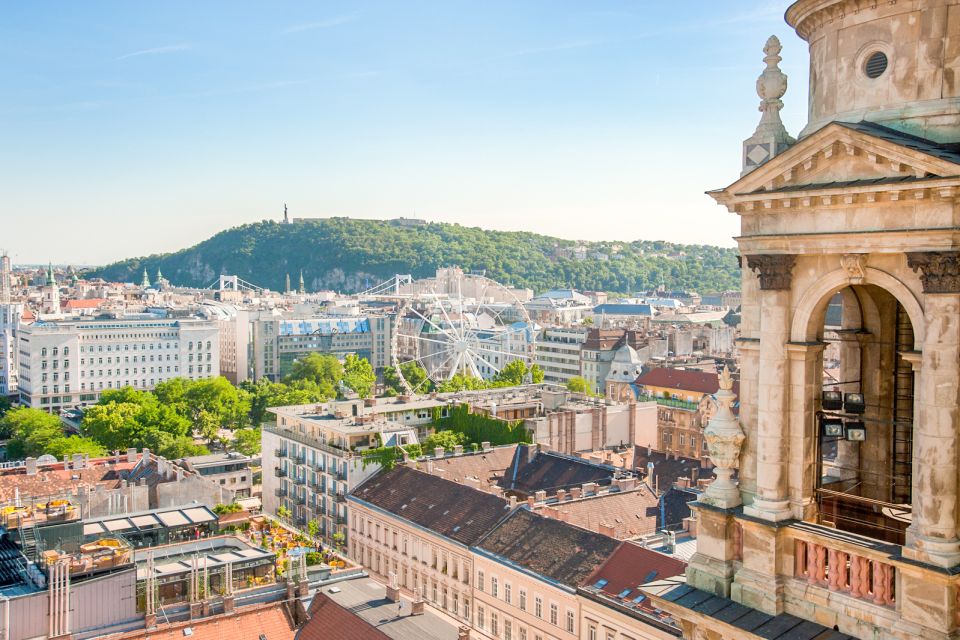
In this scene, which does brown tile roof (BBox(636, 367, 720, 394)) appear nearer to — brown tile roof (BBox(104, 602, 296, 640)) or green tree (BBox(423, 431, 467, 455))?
green tree (BBox(423, 431, 467, 455))

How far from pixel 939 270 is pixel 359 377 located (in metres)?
128

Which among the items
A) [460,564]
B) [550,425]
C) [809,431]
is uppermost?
[809,431]

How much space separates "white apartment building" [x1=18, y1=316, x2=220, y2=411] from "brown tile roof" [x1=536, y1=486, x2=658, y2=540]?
375ft

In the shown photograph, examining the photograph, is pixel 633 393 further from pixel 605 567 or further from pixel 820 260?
pixel 820 260

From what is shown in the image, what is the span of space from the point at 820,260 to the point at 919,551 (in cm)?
391

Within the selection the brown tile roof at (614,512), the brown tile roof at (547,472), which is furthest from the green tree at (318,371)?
the brown tile roof at (614,512)

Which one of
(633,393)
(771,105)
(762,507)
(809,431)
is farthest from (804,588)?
(633,393)

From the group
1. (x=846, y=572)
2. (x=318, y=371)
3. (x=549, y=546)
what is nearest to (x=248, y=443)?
(x=318, y=371)

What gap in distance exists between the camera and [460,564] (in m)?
50.7

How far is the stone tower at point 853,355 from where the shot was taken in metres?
11.2

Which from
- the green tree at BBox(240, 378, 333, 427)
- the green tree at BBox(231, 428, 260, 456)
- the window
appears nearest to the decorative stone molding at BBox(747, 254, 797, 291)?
the window

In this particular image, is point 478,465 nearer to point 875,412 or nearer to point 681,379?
point 681,379

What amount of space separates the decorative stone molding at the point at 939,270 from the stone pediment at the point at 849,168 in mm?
761

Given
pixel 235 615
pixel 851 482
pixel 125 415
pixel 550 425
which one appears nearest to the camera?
pixel 851 482
